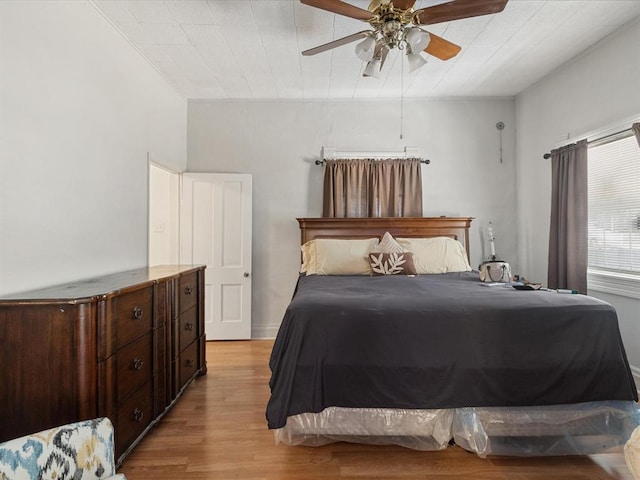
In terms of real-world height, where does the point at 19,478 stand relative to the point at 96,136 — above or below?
below

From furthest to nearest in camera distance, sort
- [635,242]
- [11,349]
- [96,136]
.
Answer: [635,242]
[96,136]
[11,349]

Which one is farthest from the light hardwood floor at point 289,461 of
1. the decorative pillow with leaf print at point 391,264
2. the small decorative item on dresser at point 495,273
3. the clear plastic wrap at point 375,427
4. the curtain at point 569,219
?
the curtain at point 569,219

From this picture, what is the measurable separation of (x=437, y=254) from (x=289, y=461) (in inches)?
97.8

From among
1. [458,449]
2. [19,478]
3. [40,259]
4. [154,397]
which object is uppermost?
[40,259]

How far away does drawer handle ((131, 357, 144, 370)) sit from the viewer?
6.73ft

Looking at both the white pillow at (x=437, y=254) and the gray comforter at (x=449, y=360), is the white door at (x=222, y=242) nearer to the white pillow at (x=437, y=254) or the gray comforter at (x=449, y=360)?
the white pillow at (x=437, y=254)

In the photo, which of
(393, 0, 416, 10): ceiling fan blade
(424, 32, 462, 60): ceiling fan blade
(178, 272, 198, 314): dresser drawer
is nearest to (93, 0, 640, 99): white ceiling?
(424, 32, 462, 60): ceiling fan blade

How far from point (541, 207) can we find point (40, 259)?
4.49 m

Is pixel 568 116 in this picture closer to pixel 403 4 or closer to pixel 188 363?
pixel 403 4

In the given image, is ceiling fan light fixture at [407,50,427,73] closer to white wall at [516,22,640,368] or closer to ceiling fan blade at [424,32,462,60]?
ceiling fan blade at [424,32,462,60]

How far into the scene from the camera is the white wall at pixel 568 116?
9.69 ft

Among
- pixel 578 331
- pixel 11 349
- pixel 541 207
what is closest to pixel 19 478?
pixel 11 349

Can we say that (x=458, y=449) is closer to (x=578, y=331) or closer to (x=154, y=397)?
(x=578, y=331)

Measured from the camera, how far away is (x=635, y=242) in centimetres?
298
